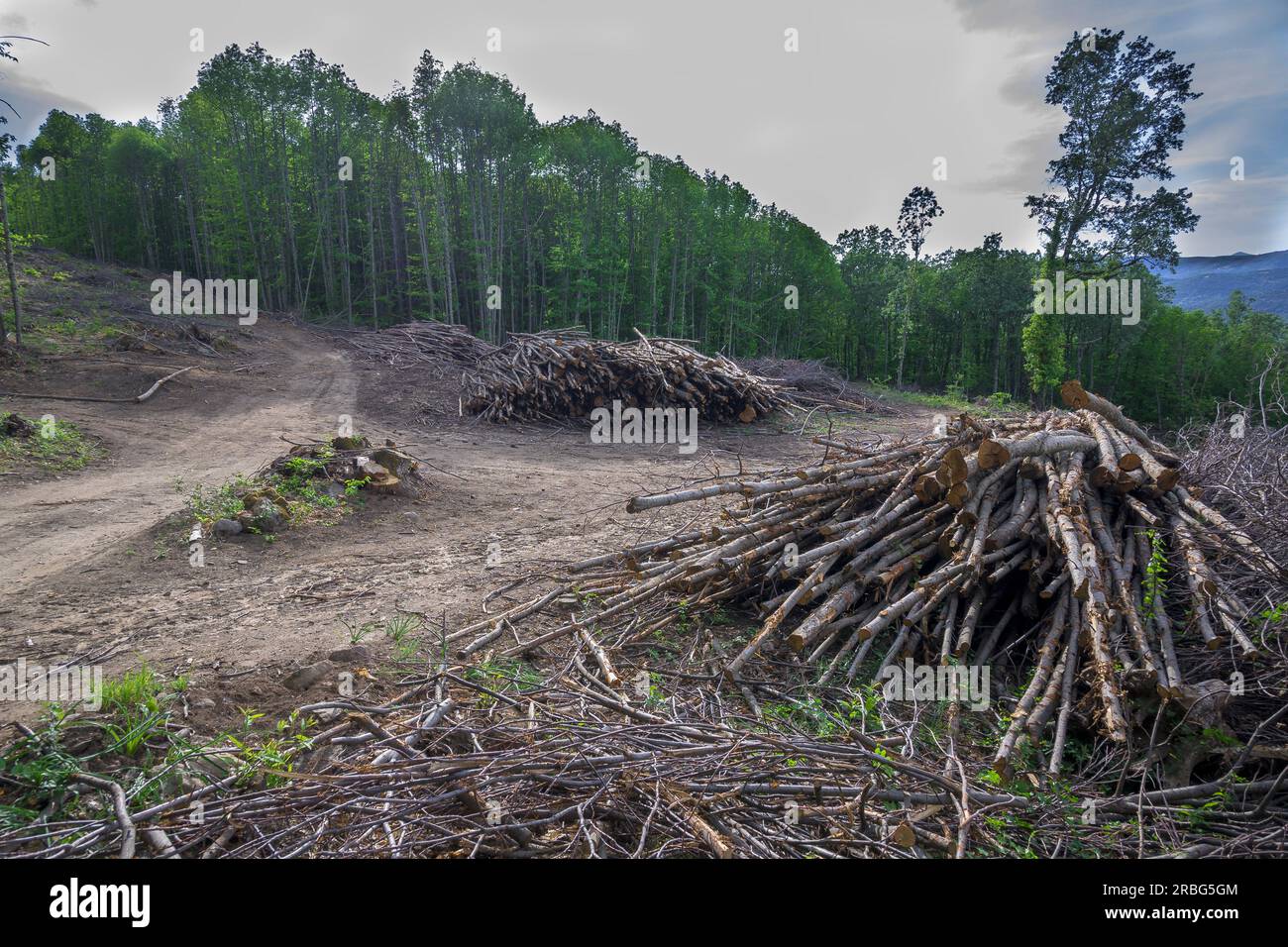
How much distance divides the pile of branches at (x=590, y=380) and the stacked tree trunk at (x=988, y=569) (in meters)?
8.64

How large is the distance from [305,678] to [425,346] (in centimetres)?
1595

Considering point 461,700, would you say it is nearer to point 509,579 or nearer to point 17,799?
point 17,799

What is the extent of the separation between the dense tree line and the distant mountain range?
270 inches

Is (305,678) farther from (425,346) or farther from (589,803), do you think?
(425,346)

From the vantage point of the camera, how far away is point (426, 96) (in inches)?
974

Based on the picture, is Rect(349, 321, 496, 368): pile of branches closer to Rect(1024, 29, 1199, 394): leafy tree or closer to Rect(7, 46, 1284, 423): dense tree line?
Rect(7, 46, 1284, 423): dense tree line

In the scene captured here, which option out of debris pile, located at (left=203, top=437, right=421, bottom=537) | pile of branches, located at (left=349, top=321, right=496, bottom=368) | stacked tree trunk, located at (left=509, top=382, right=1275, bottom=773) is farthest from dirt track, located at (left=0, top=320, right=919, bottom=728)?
pile of branches, located at (left=349, top=321, right=496, bottom=368)

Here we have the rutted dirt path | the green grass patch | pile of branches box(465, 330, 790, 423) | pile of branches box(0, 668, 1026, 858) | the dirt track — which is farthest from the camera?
pile of branches box(465, 330, 790, 423)

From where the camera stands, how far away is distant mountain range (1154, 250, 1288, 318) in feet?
162

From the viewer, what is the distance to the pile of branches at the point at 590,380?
550 inches

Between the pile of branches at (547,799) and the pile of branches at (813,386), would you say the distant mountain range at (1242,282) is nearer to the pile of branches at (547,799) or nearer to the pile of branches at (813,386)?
the pile of branches at (813,386)

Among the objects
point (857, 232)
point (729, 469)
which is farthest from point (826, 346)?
point (729, 469)

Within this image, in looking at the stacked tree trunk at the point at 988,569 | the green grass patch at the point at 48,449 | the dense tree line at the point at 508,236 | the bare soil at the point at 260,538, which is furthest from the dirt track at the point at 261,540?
the dense tree line at the point at 508,236
